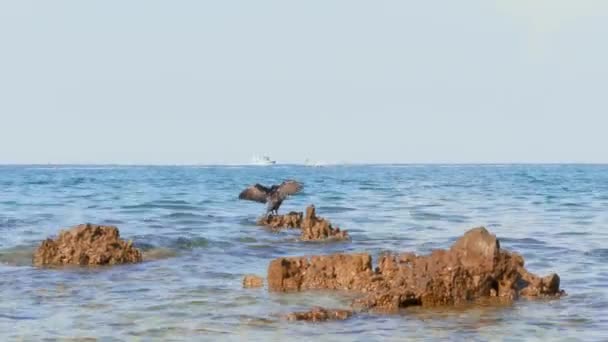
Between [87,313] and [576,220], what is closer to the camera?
[87,313]

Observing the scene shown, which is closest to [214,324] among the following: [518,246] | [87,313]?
[87,313]

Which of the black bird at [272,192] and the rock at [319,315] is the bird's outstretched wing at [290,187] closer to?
the black bird at [272,192]

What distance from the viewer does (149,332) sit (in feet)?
31.7

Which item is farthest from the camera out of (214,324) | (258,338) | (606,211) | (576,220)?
(606,211)

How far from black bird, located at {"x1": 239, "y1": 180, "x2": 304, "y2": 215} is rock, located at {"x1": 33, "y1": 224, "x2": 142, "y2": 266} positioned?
6003 millimetres

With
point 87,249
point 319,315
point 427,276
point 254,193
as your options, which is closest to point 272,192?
point 254,193

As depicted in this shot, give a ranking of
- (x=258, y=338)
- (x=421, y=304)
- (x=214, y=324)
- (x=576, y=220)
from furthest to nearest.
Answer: (x=576, y=220) → (x=421, y=304) → (x=214, y=324) → (x=258, y=338)

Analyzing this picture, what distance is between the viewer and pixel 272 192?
872 inches

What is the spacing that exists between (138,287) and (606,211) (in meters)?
21.7

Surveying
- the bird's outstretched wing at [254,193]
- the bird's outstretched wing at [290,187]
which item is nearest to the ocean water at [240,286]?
the bird's outstretched wing at [254,193]

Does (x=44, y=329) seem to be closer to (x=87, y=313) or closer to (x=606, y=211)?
(x=87, y=313)

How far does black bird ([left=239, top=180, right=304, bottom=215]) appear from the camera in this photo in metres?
21.5

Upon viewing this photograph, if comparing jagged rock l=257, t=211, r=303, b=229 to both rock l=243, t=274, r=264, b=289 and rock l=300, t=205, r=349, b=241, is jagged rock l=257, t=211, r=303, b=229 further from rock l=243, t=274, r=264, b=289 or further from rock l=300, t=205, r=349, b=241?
rock l=243, t=274, r=264, b=289

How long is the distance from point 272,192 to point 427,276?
36.1ft
